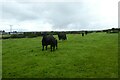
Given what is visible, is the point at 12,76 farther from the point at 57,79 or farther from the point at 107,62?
the point at 107,62

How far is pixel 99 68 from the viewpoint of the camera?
21.4 metres

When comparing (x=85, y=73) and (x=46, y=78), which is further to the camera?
(x=85, y=73)

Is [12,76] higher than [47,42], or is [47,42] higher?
[47,42]

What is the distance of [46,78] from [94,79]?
326 centimetres

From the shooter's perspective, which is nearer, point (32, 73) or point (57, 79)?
point (57, 79)

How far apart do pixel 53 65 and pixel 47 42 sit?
11010 millimetres

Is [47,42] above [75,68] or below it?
above

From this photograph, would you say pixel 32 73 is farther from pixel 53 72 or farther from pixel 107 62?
pixel 107 62

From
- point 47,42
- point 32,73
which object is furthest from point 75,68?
point 47,42

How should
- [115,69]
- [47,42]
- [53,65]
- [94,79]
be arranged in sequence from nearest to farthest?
[94,79] → [115,69] → [53,65] → [47,42]

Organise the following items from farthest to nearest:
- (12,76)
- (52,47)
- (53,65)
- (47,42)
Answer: (52,47) → (47,42) → (53,65) → (12,76)

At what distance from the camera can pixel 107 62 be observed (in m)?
24.2

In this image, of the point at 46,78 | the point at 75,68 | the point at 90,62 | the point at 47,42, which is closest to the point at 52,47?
the point at 47,42

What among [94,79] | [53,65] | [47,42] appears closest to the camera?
[94,79]
